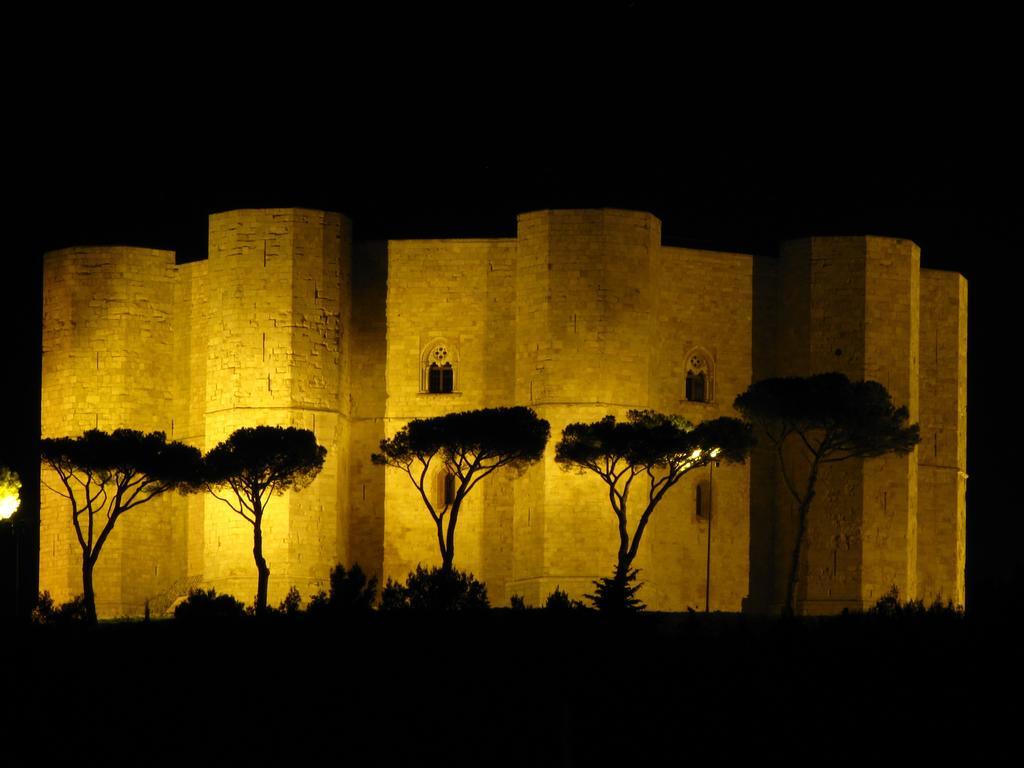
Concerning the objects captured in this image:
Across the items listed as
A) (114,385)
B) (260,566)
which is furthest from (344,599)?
(114,385)

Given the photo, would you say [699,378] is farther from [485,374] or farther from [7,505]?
[7,505]

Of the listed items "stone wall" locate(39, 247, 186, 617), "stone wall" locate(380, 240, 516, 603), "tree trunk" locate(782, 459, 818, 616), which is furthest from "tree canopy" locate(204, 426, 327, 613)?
"tree trunk" locate(782, 459, 818, 616)

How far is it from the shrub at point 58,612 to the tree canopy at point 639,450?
844 cm

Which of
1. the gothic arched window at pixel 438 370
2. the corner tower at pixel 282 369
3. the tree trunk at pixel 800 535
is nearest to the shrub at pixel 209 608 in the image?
the corner tower at pixel 282 369

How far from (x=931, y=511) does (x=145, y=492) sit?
14.3m

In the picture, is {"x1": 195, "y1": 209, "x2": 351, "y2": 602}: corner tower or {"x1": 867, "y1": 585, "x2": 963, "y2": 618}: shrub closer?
{"x1": 867, "y1": 585, "x2": 963, "y2": 618}: shrub

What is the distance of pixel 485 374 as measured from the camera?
51625 millimetres

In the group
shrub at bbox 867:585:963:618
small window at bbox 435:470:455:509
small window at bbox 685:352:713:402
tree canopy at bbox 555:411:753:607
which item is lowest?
shrub at bbox 867:585:963:618

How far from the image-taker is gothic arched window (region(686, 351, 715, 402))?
5219 cm

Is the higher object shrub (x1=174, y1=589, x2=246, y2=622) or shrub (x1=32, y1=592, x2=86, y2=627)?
shrub (x1=174, y1=589, x2=246, y2=622)

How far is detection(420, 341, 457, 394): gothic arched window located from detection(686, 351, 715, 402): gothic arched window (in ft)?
13.6

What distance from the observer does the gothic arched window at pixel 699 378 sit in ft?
171

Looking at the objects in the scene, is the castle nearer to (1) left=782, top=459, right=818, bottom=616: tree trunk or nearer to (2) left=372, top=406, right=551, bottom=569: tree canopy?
(2) left=372, top=406, right=551, bottom=569: tree canopy

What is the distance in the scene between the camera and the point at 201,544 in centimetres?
5219
